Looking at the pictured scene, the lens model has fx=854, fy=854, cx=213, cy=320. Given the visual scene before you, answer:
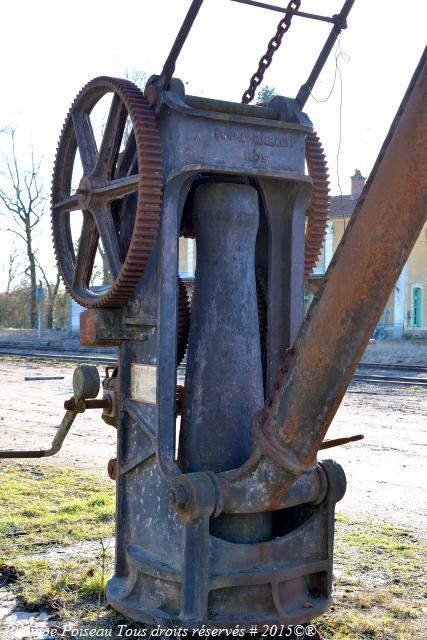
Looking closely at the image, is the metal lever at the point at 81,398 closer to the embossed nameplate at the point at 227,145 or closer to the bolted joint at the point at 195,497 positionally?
the bolted joint at the point at 195,497

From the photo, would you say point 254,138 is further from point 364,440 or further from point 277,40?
point 364,440

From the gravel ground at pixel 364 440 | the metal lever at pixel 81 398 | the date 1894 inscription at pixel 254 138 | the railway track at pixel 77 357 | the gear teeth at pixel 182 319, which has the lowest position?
the gravel ground at pixel 364 440

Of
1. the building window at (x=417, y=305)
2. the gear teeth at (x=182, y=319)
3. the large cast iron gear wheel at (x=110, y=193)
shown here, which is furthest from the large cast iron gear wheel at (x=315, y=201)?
the building window at (x=417, y=305)

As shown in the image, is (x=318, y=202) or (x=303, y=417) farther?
(x=318, y=202)

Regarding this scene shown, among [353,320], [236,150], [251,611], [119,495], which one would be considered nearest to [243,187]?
[236,150]

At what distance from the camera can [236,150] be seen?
3725 millimetres

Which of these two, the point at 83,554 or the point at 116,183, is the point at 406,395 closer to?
the point at 83,554

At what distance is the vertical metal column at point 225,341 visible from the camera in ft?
12.5

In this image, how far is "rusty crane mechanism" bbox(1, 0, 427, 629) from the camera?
3.38 m

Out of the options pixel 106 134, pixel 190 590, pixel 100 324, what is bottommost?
pixel 190 590

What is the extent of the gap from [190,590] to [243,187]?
176cm

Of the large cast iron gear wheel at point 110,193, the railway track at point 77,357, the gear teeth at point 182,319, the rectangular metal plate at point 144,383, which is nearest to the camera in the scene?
the large cast iron gear wheel at point 110,193

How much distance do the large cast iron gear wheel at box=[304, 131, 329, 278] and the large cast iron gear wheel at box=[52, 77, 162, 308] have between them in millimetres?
857

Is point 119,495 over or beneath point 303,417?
beneath
